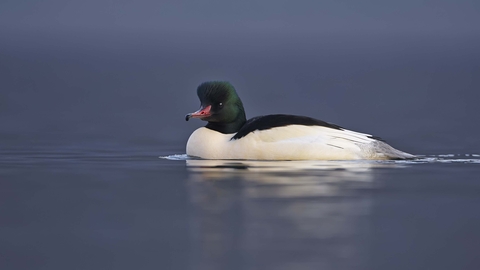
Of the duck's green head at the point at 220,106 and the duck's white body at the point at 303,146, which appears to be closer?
the duck's white body at the point at 303,146

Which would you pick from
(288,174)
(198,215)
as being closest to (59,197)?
(198,215)

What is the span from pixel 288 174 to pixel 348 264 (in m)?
3.79

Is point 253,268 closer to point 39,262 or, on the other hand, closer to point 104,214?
point 39,262

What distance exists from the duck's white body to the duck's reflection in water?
0.37 metres

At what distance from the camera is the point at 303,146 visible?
10.9m

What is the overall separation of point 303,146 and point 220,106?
1178 millimetres

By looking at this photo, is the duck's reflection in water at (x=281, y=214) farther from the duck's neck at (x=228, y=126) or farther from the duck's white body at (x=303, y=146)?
the duck's neck at (x=228, y=126)

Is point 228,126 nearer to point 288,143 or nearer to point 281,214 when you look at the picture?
point 288,143

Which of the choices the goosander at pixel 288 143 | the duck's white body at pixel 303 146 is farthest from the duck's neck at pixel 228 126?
the duck's white body at pixel 303 146

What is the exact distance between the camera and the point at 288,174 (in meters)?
9.54

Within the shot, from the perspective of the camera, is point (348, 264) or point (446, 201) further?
point (446, 201)

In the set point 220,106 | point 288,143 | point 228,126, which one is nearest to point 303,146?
point 288,143

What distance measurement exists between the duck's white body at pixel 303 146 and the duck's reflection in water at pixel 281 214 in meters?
0.37

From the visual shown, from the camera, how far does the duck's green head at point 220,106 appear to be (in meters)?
11.5
